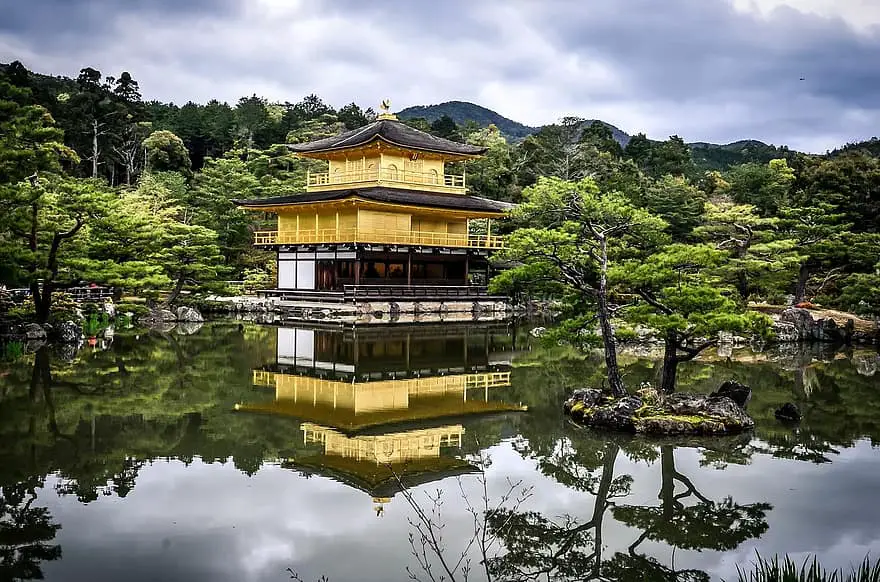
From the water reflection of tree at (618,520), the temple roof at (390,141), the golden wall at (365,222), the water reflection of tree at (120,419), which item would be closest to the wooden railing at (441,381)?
the water reflection of tree at (120,419)

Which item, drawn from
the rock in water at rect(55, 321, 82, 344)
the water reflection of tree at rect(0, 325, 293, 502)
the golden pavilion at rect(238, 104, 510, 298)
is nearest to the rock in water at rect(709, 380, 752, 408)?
the water reflection of tree at rect(0, 325, 293, 502)

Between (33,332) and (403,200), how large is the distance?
14395 millimetres

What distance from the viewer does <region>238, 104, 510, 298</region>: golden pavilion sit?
97.5ft

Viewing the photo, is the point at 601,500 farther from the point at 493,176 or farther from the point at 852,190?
the point at 493,176

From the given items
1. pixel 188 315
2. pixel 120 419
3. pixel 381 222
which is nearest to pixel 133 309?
pixel 188 315

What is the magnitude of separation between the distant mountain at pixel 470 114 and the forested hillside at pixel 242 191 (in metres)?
80.6

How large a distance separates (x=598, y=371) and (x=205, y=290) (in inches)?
663

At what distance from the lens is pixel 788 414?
1116 cm

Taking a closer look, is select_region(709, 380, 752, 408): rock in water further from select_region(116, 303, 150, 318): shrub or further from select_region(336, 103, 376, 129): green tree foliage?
select_region(336, 103, 376, 129): green tree foliage

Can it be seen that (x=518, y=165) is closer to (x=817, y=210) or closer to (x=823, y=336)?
(x=817, y=210)

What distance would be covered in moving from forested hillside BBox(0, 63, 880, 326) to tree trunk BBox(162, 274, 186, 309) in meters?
0.30

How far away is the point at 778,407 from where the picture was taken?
12.1m

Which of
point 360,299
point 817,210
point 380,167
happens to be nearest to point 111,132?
point 380,167

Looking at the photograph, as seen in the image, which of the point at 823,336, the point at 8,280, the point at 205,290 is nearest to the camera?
the point at 8,280
